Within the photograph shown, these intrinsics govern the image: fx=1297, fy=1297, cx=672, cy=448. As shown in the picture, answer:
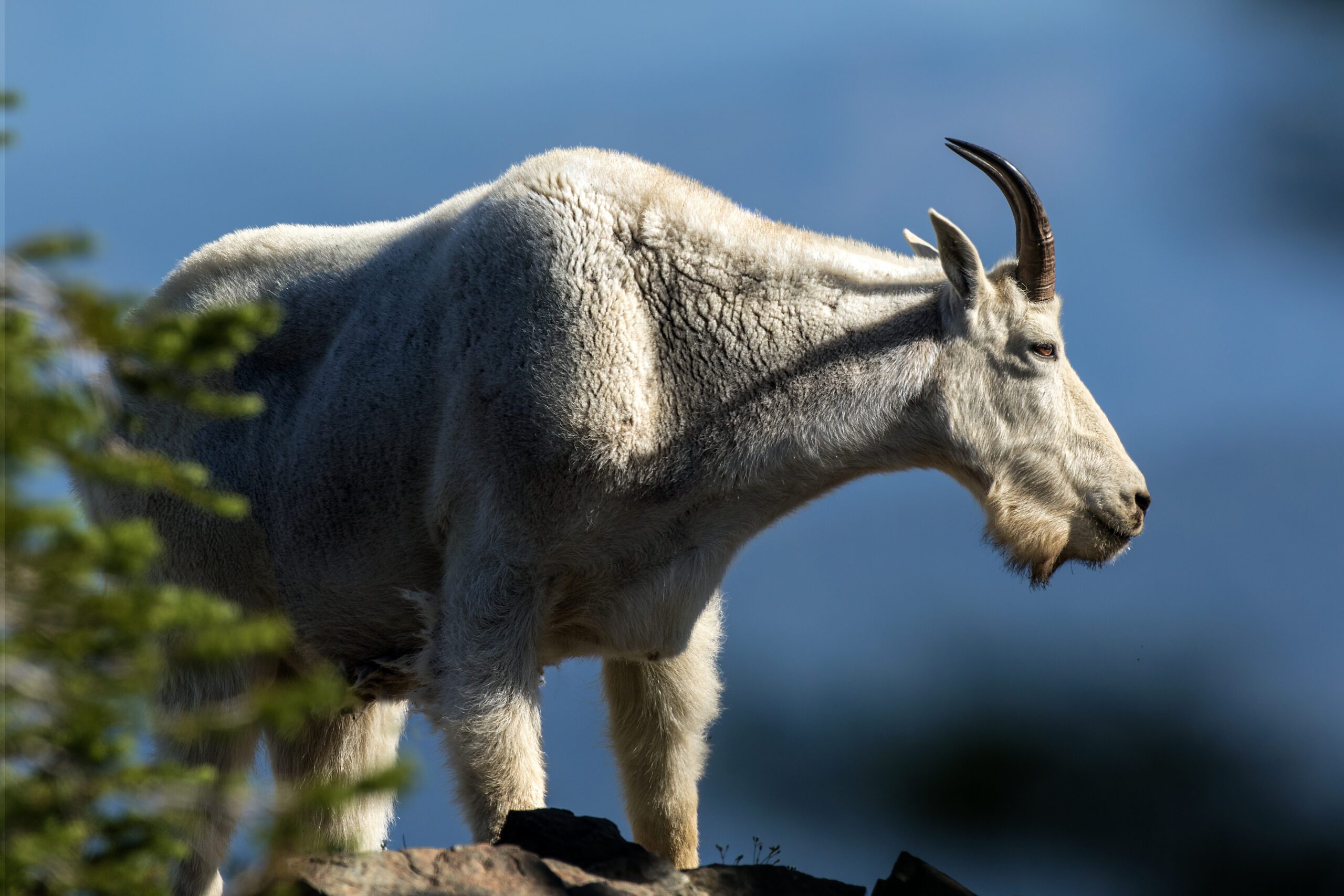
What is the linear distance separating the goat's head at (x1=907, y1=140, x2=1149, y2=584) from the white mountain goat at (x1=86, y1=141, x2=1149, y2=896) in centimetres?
1

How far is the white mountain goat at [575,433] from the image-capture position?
503cm

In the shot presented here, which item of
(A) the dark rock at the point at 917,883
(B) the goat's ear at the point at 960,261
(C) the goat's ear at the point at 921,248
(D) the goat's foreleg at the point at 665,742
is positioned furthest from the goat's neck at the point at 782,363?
(A) the dark rock at the point at 917,883

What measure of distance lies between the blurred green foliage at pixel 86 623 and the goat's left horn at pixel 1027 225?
3683 mm

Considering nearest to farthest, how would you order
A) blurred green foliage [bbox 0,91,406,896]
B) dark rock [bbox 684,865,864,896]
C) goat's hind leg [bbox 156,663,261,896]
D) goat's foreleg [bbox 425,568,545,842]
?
blurred green foliage [bbox 0,91,406,896] < dark rock [bbox 684,865,864,896] < goat's foreleg [bbox 425,568,545,842] < goat's hind leg [bbox 156,663,261,896]

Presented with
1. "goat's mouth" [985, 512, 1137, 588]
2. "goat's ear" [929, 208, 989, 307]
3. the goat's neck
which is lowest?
"goat's mouth" [985, 512, 1137, 588]

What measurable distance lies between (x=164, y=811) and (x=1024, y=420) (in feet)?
12.5

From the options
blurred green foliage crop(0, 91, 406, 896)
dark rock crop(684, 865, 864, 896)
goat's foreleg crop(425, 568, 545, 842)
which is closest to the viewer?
blurred green foliage crop(0, 91, 406, 896)

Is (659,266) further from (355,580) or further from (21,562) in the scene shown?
(21,562)

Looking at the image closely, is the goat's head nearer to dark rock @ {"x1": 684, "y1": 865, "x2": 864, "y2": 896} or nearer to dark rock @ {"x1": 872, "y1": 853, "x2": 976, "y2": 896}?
Result: dark rock @ {"x1": 872, "y1": 853, "x2": 976, "y2": 896}

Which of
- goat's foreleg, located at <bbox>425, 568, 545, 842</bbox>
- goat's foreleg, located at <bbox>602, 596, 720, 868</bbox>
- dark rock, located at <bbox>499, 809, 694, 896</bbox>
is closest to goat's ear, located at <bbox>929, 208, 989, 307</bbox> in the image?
goat's foreleg, located at <bbox>602, 596, 720, 868</bbox>

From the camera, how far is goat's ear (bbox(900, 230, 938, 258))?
6105 mm

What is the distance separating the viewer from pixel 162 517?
228 inches

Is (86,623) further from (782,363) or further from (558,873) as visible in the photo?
(782,363)

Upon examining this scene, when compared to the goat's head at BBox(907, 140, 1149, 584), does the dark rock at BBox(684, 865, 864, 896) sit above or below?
below
